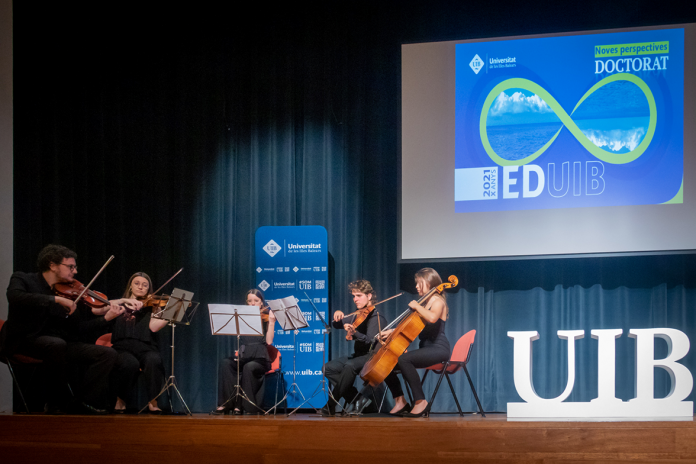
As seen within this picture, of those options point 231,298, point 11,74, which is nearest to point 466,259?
point 231,298

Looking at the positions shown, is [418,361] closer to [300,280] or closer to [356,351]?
[356,351]

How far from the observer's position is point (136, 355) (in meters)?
5.32

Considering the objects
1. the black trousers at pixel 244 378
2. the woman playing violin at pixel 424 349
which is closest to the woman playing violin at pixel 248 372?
the black trousers at pixel 244 378

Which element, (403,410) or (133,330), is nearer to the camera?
(403,410)

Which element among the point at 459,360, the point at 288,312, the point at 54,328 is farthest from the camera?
the point at 54,328

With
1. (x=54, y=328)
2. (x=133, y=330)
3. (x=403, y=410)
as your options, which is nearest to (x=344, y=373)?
(x=403, y=410)

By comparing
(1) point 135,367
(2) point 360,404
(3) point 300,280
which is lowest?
(2) point 360,404

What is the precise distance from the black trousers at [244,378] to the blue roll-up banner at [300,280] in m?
0.48

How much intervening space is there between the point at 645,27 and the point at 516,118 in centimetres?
127

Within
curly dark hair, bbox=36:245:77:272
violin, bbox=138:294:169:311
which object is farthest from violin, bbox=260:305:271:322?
curly dark hair, bbox=36:245:77:272

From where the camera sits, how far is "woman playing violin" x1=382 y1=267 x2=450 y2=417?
4.87 metres

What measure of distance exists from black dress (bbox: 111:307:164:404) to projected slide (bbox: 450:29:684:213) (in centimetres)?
285

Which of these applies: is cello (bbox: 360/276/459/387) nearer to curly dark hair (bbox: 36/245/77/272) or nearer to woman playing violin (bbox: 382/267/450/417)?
woman playing violin (bbox: 382/267/450/417)

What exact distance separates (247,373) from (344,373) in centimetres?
80
